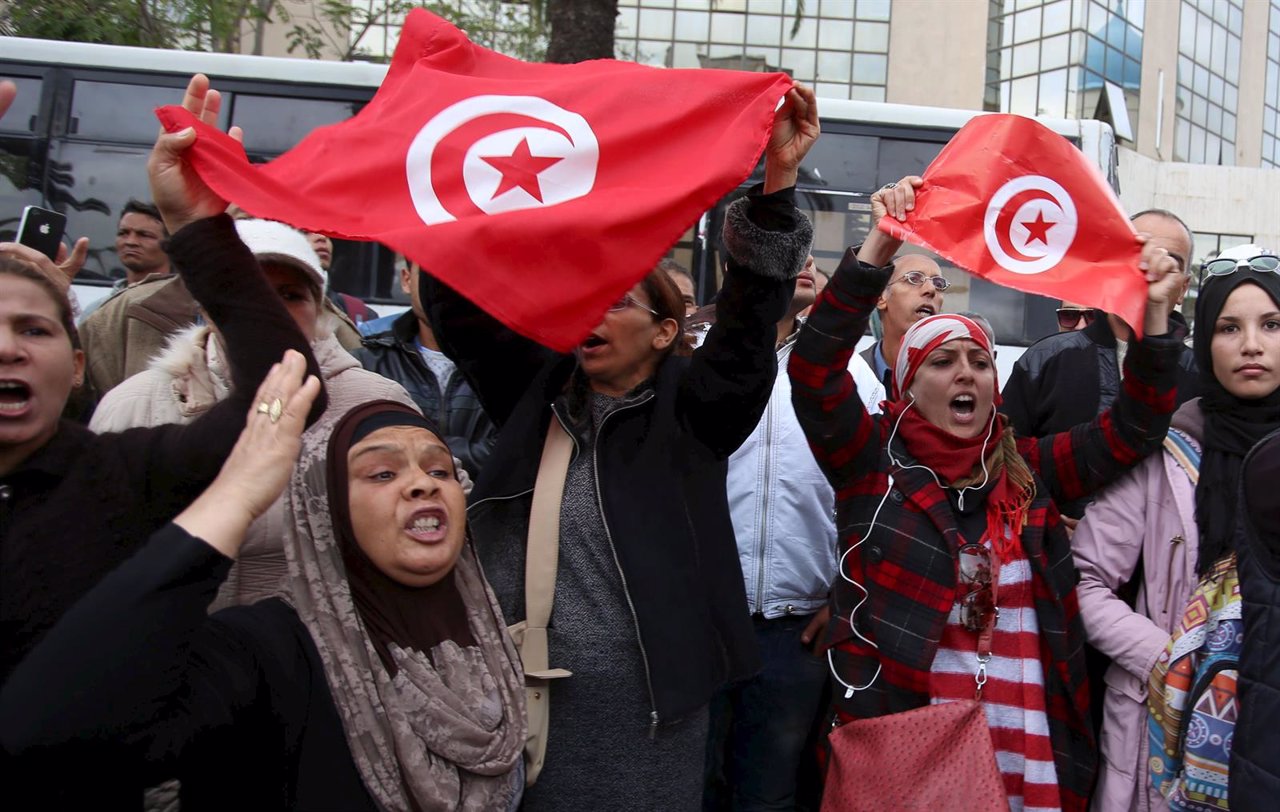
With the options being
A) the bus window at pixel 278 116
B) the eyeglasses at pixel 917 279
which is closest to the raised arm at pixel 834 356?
the eyeglasses at pixel 917 279

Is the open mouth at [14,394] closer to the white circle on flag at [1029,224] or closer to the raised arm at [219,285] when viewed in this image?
the raised arm at [219,285]

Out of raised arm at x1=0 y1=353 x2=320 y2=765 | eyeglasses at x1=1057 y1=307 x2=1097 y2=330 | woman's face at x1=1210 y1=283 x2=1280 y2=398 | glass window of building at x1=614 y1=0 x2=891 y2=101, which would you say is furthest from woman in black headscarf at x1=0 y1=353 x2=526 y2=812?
glass window of building at x1=614 y1=0 x2=891 y2=101

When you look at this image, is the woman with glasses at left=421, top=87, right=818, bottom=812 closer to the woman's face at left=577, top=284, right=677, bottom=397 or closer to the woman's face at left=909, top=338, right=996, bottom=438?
the woman's face at left=577, top=284, right=677, bottom=397

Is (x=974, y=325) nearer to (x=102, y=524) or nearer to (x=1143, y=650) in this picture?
(x=1143, y=650)

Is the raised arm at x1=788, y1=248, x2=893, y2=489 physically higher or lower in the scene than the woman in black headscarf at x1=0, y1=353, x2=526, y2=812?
higher

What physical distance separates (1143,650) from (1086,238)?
1.08 metres

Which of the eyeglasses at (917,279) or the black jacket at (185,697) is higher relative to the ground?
the eyeglasses at (917,279)

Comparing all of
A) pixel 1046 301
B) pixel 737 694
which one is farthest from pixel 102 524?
pixel 1046 301

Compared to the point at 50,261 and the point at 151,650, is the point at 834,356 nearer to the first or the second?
the point at 151,650

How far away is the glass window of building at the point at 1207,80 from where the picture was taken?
89.3ft

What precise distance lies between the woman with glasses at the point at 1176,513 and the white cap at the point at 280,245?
7.15 ft

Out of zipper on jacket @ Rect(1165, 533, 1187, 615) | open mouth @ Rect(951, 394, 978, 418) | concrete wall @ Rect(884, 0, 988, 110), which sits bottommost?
zipper on jacket @ Rect(1165, 533, 1187, 615)

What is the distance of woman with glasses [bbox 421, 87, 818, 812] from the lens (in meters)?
2.20

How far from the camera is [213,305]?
194cm
